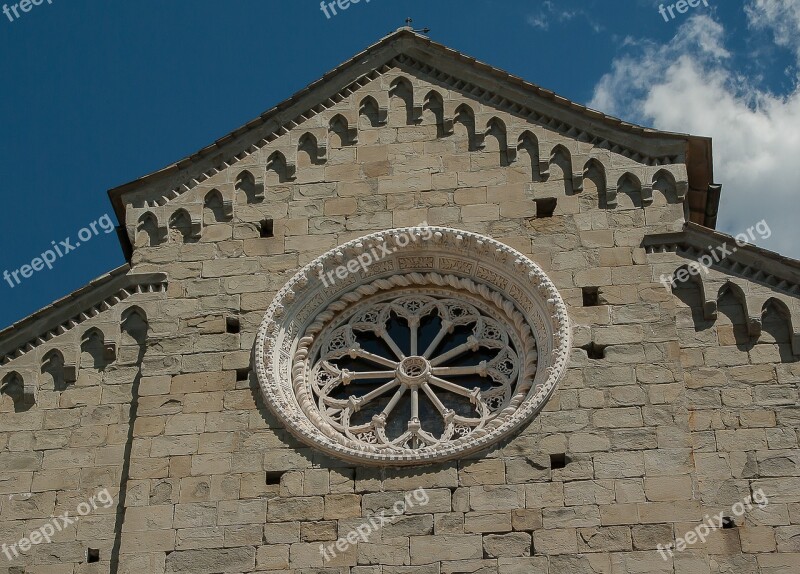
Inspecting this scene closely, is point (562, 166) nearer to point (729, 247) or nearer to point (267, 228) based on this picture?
point (729, 247)

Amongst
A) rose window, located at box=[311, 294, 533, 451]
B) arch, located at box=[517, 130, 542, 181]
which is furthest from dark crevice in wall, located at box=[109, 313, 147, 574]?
arch, located at box=[517, 130, 542, 181]

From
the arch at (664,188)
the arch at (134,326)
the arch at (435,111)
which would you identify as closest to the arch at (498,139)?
the arch at (435,111)

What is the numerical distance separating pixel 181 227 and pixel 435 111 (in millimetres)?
3697

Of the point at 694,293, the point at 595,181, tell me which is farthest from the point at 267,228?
the point at 694,293

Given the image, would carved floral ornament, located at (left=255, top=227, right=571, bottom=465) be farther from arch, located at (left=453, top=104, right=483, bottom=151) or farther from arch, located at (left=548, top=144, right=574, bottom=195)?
arch, located at (left=453, top=104, right=483, bottom=151)

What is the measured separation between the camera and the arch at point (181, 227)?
23219 millimetres

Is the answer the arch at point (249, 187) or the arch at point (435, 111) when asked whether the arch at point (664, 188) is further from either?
the arch at point (249, 187)

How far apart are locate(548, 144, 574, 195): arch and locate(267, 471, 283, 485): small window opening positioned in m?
5.31

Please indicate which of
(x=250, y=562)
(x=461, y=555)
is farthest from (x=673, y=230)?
(x=250, y=562)

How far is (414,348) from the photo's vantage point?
21.9 meters

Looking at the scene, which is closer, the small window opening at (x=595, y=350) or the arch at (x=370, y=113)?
the small window opening at (x=595, y=350)

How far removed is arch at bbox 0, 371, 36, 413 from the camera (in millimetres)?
21812

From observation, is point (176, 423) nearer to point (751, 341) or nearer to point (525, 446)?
point (525, 446)

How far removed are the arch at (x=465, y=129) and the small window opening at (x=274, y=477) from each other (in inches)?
212
